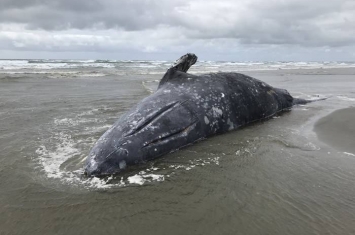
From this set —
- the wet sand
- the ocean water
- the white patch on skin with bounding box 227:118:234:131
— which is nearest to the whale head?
the ocean water

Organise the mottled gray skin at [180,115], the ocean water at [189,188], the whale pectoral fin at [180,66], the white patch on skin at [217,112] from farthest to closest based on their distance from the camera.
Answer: the whale pectoral fin at [180,66] → the white patch on skin at [217,112] → the mottled gray skin at [180,115] → the ocean water at [189,188]

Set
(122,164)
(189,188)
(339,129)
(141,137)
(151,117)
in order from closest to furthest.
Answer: (189,188) → (122,164) → (141,137) → (151,117) → (339,129)

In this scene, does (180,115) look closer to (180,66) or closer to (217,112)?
(217,112)

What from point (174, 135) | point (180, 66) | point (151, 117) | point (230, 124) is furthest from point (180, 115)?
point (180, 66)

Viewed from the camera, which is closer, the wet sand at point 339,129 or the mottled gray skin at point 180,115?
the mottled gray skin at point 180,115

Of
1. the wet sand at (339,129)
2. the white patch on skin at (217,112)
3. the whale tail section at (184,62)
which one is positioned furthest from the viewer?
the whale tail section at (184,62)

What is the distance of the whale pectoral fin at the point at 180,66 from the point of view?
21.6 feet

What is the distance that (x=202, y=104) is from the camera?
597 centimetres

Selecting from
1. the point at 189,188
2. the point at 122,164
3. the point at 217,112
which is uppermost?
the point at 217,112

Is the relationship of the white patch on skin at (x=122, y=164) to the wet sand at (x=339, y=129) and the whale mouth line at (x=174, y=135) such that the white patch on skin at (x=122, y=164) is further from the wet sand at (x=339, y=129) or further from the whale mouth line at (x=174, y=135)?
the wet sand at (x=339, y=129)

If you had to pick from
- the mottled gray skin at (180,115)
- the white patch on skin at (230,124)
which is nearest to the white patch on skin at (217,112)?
the mottled gray skin at (180,115)

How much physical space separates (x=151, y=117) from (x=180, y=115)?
0.60m

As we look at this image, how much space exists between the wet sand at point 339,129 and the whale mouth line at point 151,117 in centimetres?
313

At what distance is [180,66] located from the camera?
684cm
